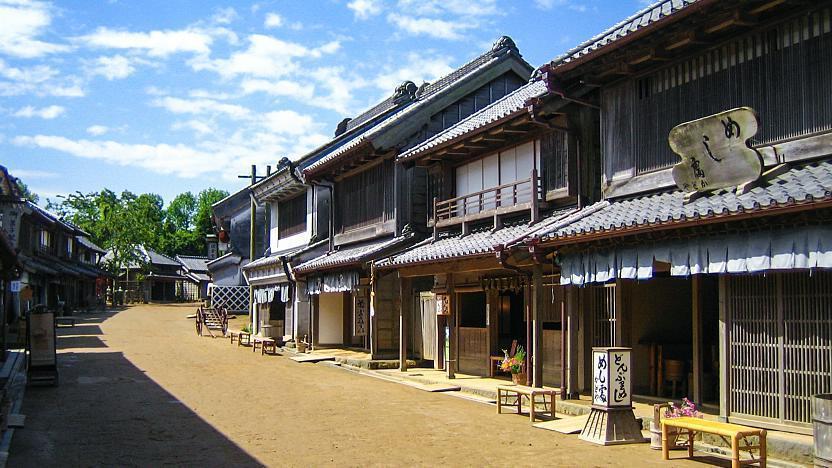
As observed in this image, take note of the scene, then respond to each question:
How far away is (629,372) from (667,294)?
162 inches

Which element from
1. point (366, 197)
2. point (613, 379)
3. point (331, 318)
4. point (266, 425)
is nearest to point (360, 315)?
point (331, 318)

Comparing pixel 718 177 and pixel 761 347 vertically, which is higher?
pixel 718 177

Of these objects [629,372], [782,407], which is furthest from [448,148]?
[782,407]

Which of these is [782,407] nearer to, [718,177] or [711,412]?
[711,412]

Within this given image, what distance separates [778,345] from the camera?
10.6m

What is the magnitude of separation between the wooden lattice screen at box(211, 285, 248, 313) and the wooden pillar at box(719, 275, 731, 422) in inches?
1644

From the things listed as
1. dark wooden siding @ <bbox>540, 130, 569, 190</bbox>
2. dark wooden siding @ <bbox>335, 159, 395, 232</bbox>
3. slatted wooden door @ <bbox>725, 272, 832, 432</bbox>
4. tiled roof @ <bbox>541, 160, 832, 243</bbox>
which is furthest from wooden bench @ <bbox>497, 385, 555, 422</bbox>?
dark wooden siding @ <bbox>335, 159, 395, 232</bbox>

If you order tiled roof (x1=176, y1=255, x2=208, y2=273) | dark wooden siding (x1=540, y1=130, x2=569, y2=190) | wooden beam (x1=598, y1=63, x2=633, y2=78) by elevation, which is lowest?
tiled roof (x1=176, y1=255, x2=208, y2=273)

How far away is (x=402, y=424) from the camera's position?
Result: 42.7 feet

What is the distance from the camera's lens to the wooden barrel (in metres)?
8.14

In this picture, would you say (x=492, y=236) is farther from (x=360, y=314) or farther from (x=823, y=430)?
(x=823, y=430)

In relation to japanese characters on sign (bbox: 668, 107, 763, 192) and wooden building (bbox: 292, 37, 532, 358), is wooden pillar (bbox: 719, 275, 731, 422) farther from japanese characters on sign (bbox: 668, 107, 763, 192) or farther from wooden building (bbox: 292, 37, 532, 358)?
wooden building (bbox: 292, 37, 532, 358)

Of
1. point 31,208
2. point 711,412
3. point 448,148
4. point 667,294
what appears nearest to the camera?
point 711,412

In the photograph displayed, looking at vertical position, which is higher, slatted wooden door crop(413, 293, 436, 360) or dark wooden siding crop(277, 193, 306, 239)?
dark wooden siding crop(277, 193, 306, 239)
